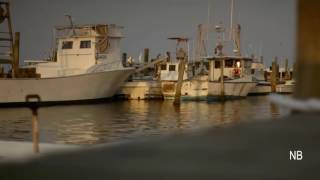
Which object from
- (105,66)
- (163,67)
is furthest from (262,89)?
(105,66)

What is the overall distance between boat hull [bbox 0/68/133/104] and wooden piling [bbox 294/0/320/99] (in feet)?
104

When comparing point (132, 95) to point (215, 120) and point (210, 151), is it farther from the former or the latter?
point (210, 151)

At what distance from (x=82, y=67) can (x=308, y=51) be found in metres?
38.0

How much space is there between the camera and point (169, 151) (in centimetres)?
400

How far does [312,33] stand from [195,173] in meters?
1.80

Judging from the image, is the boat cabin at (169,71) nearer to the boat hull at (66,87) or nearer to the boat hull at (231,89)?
the boat hull at (231,89)

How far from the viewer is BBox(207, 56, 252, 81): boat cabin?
4659 centimetres

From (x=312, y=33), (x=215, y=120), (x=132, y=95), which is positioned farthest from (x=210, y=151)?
(x=132, y=95)

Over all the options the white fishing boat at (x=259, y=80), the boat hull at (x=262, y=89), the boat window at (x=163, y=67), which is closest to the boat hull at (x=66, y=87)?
the boat window at (x=163, y=67)

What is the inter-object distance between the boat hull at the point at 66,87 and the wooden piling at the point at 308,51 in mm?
31709

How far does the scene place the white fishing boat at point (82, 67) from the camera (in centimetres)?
3922

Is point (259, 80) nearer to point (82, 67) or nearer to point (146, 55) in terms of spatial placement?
point (146, 55)

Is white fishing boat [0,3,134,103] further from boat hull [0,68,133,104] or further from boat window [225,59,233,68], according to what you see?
boat window [225,59,233,68]

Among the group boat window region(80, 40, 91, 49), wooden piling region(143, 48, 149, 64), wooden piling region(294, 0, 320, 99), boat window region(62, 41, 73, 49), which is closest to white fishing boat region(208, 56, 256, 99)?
wooden piling region(143, 48, 149, 64)
